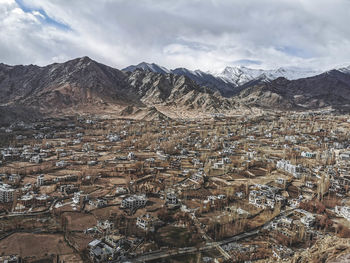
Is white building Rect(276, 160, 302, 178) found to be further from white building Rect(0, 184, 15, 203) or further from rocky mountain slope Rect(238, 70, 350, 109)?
rocky mountain slope Rect(238, 70, 350, 109)

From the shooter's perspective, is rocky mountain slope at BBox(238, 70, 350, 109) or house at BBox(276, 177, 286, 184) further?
rocky mountain slope at BBox(238, 70, 350, 109)

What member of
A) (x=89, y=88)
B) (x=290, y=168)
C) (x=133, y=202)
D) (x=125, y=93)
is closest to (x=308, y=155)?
(x=290, y=168)

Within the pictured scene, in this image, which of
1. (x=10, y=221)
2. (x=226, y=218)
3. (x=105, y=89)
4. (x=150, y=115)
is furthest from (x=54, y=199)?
(x=105, y=89)

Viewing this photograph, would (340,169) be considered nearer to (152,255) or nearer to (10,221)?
(152,255)

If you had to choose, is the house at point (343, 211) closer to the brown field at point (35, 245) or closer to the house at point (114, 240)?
the house at point (114, 240)

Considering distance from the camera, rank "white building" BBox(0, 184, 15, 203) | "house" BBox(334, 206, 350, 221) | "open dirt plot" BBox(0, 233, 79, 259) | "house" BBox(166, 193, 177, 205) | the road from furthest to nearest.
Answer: "house" BBox(166, 193, 177, 205) → "white building" BBox(0, 184, 15, 203) → "house" BBox(334, 206, 350, 221) → "open dirt plot" BBox(0, 233, 79, 259) → the road

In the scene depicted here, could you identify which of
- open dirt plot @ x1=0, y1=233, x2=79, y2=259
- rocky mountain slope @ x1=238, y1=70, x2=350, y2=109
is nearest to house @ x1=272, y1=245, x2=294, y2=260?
open dirt plot @ x1=0, y1=233, x2=79, y2=259

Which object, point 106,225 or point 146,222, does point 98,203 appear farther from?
point 146,222

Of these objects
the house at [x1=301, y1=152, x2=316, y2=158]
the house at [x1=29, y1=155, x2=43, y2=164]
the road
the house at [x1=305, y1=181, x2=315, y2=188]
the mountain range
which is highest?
the mountain range

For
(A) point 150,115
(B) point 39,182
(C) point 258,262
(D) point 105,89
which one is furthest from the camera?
(D) point 105,89
